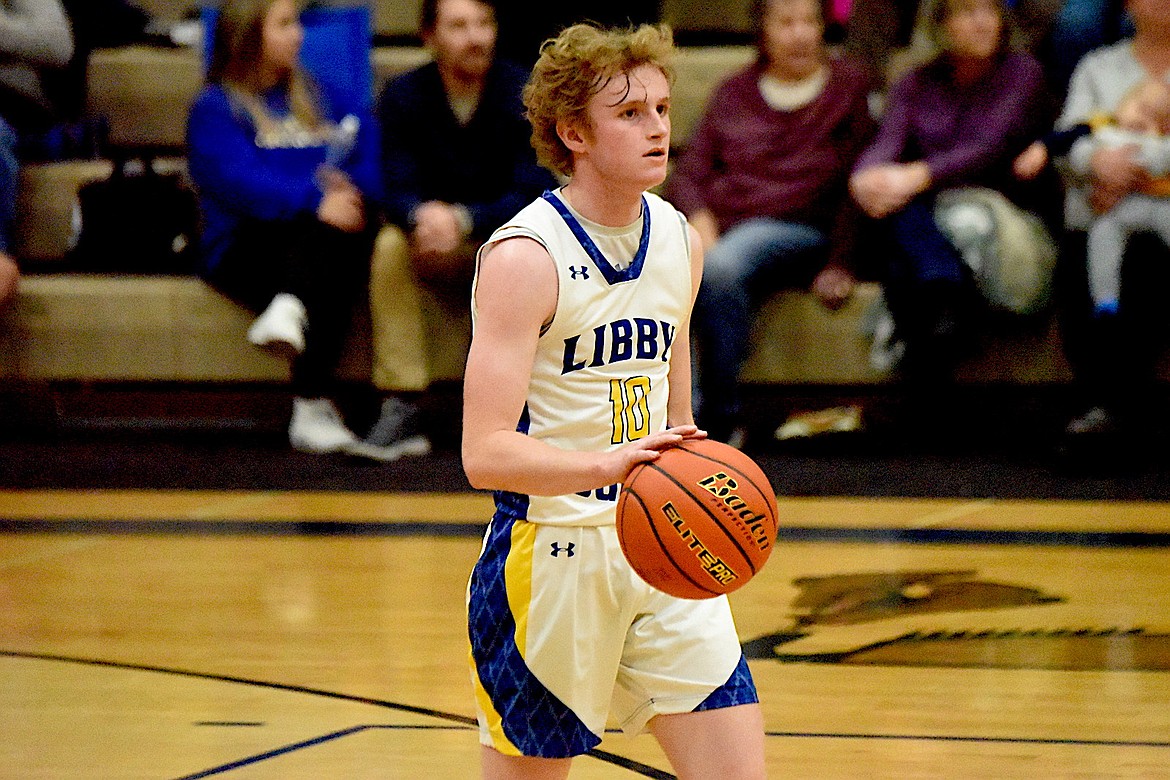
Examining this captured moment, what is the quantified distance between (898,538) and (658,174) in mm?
2607

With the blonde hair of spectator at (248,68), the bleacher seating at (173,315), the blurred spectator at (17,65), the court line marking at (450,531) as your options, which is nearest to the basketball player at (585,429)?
the court line marking at (450,531)

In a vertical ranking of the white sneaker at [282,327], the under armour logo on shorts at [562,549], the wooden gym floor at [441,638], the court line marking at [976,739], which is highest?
the under armour logo on shorts at [562,549]

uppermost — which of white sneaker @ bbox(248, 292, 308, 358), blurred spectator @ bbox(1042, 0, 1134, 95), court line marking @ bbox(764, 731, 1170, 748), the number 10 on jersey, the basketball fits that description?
blurred spectator @ bbox(1042, 0, 1134, 95)

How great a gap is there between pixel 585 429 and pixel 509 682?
356 millimetres

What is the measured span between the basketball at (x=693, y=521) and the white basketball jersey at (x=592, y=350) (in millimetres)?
172

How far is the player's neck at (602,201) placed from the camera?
2197 mm

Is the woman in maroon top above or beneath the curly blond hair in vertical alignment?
beneath

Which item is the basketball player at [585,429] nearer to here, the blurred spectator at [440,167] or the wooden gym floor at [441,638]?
the wooden gym floor at [441,638]

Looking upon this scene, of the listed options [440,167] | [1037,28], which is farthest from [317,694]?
[1037,28]

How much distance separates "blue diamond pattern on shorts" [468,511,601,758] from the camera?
2.16 meters

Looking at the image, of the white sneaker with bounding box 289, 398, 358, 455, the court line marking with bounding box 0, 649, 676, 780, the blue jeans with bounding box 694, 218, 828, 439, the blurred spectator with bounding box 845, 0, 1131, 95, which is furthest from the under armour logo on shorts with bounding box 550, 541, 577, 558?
the blurred spectator with bounding box 845, 0, 1131, 95

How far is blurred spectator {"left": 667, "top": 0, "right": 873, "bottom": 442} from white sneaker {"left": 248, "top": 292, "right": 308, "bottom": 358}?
54.9 inches

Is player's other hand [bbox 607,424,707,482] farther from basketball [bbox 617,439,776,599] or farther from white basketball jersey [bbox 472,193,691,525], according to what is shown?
white basketball jersey [bbox 472,193,691,525]

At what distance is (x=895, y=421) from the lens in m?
5.82
